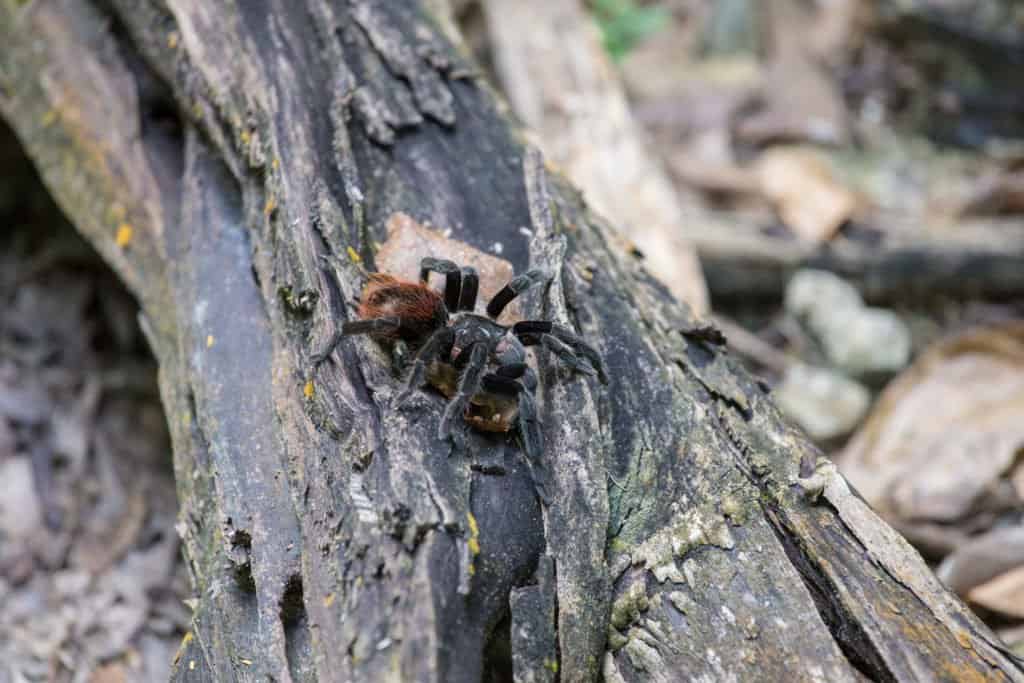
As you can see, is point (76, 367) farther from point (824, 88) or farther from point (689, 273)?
point (824, 88)

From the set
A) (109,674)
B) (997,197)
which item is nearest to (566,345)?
(109,674)

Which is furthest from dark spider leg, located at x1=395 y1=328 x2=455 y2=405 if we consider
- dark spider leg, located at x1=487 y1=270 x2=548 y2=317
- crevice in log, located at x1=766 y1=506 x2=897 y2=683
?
crevice in log, located at x1=766 y1=506 x2=897 y2=683

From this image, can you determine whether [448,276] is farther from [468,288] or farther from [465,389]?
[465,389]

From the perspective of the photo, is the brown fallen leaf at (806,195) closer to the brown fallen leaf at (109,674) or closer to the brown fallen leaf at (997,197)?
the brown fallen leaf at (997,197)

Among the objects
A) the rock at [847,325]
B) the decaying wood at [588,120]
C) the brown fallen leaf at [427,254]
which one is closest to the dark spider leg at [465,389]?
the brown fallen leaf at [427,254]

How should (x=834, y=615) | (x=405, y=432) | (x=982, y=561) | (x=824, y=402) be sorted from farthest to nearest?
1. (x=824, y=402)
2. (x=982, y=561)
3. (x=405, y=432)
4. (x=834, y=615)

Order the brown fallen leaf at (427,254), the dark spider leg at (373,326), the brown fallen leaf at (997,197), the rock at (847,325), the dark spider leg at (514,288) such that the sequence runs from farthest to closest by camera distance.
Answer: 1. the brown fallen leaf at (997,197)
2. the rock at (847,325)
3. the brown fallen leaf at (427,254)
4. the dark spider leg at (514,288)
5. the dark spider leg at (373,326)

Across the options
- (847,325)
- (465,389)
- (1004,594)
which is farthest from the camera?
(847,325)
